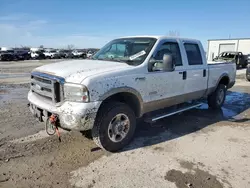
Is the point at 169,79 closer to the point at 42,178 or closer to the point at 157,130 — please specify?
the point at 157,130

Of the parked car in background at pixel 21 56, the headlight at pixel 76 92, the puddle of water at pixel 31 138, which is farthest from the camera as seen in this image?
the parked car in background at pixel 21 56

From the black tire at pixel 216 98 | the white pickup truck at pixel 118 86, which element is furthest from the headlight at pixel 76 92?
the black tire at pixel 216 98

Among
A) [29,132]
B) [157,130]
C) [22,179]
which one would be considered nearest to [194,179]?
[157,130]

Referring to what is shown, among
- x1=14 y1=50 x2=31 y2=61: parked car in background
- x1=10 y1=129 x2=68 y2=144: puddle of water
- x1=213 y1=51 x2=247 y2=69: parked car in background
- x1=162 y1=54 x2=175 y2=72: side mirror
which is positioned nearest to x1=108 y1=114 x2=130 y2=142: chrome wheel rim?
x1=162 y1=54 x2=175 y2=72: side mirror

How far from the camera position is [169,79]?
443 centimetres

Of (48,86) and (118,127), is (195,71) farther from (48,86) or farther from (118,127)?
(48,86)

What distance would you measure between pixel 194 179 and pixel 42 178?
2120 mm

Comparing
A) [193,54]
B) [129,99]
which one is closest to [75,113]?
[129,99]

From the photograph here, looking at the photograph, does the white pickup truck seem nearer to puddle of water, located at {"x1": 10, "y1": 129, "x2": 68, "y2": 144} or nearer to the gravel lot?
the gravel lot

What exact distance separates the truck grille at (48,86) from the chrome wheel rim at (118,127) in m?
0.98

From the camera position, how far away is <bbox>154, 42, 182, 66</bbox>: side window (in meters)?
4.30

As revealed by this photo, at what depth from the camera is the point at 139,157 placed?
3.67 m

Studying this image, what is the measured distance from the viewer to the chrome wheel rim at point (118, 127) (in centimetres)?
374

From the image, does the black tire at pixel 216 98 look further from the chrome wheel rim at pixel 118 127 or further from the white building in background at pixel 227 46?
the white building in background at pixel 227 46
